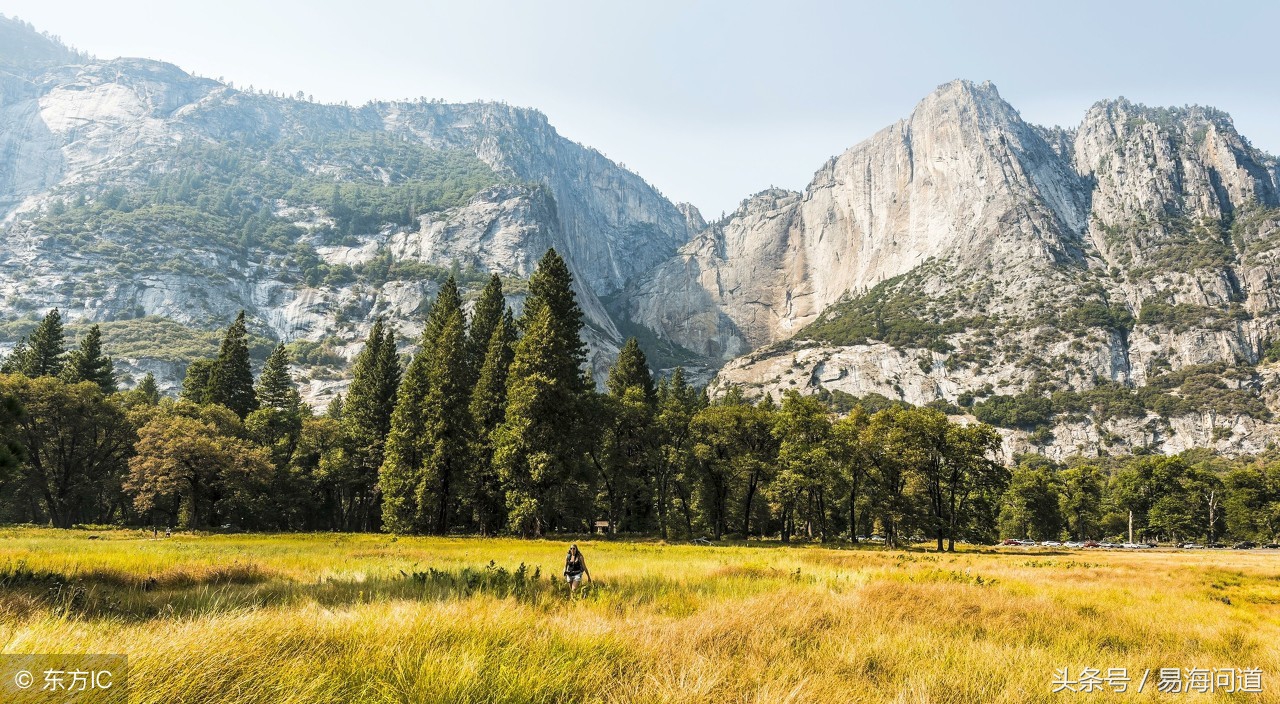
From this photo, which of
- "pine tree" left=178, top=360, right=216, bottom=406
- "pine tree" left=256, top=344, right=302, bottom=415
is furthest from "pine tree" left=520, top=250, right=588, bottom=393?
"pine tree" left=178, top=360, right=216, bottom=406

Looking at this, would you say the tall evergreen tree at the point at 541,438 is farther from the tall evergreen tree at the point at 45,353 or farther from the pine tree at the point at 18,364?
the pine tree at the point at 18,364

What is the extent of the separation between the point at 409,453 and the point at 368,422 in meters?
16.1

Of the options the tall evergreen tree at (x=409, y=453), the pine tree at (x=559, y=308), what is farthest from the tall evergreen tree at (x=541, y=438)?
the tall evergreen tree at (x=409, y=453)

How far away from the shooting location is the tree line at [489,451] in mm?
40594

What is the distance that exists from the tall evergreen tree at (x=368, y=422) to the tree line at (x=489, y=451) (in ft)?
A: 0.69

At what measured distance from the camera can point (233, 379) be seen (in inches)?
2522

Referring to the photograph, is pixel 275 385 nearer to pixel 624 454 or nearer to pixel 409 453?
pixel 409 453

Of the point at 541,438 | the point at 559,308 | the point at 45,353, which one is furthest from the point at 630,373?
the point at 45,353

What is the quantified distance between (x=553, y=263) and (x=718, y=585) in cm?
3880

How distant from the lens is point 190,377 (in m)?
66.4

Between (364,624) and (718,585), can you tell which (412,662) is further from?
(718,585)

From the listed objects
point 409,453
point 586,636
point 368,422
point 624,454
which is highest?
point 368,422

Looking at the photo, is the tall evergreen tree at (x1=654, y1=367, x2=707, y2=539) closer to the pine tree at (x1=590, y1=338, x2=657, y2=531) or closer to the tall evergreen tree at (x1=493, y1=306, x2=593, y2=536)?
the pine tree at (x1=590, y1=338, x2=657, y2=531)

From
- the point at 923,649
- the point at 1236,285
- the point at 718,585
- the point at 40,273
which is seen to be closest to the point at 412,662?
the point at 923,649
